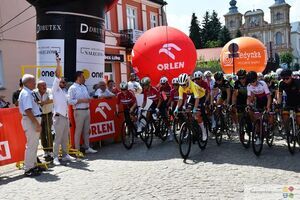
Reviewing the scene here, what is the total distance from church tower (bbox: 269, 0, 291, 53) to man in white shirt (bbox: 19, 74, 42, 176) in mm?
126691

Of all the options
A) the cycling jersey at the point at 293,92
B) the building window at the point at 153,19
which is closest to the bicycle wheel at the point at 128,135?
the cycling jersey at the point at 293,92

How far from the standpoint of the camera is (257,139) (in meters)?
8.88

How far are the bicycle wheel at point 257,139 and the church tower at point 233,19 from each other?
5178 inches

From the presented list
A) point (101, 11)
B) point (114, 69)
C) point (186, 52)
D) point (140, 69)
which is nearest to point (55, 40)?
point (101, 11)

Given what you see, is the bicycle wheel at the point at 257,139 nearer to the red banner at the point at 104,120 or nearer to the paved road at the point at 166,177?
the paved road at the point at 166,177

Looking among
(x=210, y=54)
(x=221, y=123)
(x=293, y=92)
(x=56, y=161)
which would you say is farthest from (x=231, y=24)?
(x=56, y=161)

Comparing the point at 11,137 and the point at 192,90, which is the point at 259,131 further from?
the point at 11,137

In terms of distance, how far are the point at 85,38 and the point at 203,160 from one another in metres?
4.91

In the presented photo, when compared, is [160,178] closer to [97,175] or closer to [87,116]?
[97,175]

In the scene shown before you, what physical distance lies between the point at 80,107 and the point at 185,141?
2.75 m

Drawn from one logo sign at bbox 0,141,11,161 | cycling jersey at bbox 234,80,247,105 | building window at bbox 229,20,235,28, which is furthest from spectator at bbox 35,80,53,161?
building window at bbox 229,20,235,28

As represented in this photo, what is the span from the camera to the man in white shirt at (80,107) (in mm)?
9805

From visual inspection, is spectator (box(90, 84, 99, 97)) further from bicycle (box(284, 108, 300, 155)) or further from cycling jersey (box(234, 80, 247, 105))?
bicycle (box(284, 108, 300, 155))

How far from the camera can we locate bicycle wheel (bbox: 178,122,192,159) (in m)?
8.74
